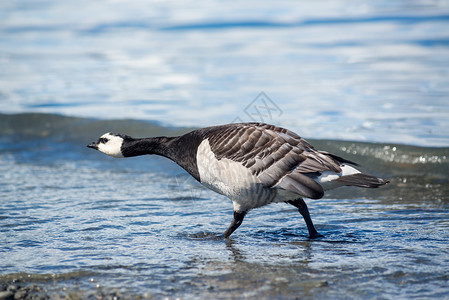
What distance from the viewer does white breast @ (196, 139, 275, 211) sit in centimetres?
627

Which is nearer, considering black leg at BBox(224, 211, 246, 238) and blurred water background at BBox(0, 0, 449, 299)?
blurred water background at BBox(0, 0, 449, 299)

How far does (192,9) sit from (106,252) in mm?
22816

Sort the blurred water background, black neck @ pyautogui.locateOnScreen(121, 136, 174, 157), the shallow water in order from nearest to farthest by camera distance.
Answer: the shallow water → the blurred water background → black neck @ pyautogui.locateOnScreen(121, 136, 174, 157)

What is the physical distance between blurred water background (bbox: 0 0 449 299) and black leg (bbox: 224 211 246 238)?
0.11 metres

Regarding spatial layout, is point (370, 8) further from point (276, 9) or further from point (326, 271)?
point (326, 271)

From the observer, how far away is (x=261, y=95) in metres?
13.7

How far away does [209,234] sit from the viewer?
6.76 meters

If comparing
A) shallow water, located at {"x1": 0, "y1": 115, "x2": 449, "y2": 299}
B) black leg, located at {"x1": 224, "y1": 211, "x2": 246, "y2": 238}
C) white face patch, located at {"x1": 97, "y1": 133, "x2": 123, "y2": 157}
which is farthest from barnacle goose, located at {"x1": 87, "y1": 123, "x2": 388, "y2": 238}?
white face patch, located at {"x1": 97, "y1": 133, "x2": 123, "y2": 157}

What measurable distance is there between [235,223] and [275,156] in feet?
2.75

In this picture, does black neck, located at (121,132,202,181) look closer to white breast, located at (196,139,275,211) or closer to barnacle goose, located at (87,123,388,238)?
barnacle goose, located at (87,123,388,238)

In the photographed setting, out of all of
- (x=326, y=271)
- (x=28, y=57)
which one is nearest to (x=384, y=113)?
(x=326, y=271)

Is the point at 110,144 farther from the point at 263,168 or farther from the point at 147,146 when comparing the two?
the point at 263,168

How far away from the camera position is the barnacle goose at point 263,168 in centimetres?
616

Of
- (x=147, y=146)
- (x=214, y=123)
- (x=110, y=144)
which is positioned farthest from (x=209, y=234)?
(x=214, y=123)
